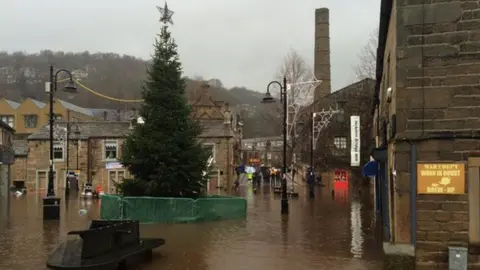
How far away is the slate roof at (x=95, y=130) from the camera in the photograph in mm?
46312

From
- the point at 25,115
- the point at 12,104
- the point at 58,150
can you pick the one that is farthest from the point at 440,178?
the point at 12,104

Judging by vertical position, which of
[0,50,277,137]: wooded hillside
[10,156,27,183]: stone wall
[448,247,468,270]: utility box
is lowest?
[448,247,468,270]: utility box

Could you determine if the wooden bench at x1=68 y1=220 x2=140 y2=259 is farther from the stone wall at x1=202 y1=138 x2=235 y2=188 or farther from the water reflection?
the stone wall at x1=202 y1=138 x2=235 y2=188

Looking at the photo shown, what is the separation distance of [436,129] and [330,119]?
3789 centimetres

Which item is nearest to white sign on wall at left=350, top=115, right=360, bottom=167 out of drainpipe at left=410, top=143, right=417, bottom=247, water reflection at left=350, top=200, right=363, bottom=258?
water reflection at left=350, top=200, right=363, bottom=258

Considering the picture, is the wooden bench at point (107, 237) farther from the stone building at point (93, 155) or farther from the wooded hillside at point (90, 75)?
the wooded hillside at point (90, 75)

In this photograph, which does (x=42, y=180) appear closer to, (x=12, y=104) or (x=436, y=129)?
(x=12, y=104)

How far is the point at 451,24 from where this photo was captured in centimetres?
993

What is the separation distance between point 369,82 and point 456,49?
34.8 metres

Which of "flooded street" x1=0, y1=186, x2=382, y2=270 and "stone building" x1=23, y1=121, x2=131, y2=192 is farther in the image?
"stone building" x1=23, y1=121, x2=131, y2=192

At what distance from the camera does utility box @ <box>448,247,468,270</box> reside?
31.2ft

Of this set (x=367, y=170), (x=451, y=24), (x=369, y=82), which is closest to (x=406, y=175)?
(x=451, y=24)

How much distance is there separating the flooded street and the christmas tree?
9.18 feet

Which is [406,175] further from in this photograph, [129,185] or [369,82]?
[369,82]
